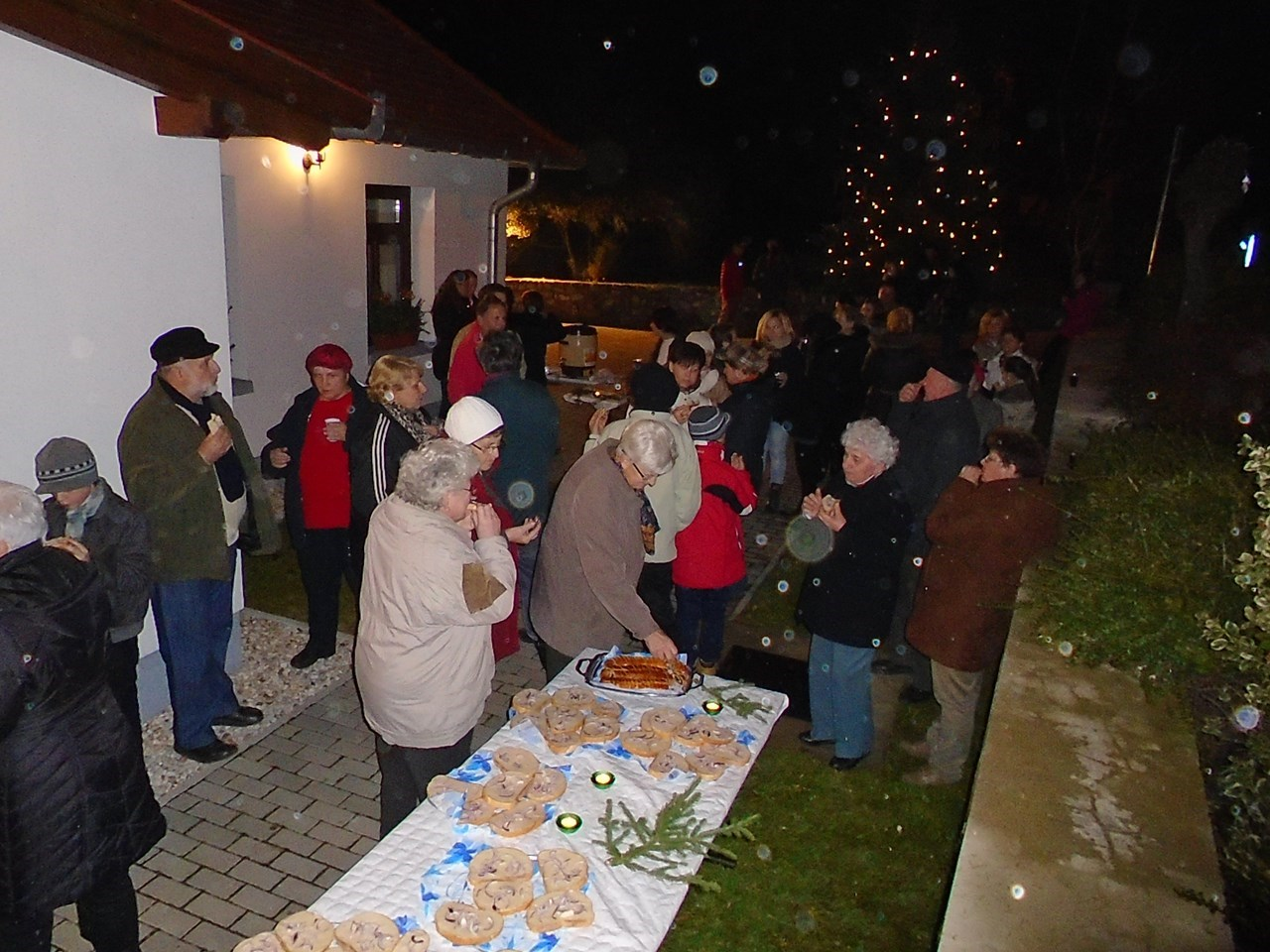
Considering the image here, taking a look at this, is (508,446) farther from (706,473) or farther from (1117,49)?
(1117,49)

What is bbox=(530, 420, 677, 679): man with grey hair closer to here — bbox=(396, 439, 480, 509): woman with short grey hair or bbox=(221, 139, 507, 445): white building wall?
bbox=(396, 439, 480, 509): woman with short grey hair

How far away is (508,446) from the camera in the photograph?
604 cm

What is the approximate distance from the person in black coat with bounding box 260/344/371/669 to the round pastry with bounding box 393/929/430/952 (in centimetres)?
316

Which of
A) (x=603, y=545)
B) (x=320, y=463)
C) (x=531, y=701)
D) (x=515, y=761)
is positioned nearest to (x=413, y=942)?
(x=515, y=761)

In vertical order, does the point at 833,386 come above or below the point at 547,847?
above

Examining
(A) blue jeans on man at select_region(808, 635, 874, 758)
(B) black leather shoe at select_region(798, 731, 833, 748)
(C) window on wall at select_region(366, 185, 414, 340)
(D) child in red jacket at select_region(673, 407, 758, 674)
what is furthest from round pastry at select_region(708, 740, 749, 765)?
(C) window on wall at select_region(366, 185, 414, 340)

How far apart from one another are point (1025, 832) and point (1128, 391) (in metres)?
7.52

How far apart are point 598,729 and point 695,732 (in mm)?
360

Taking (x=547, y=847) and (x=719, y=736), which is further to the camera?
(x=719, y=736)

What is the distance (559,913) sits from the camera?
2.65 m

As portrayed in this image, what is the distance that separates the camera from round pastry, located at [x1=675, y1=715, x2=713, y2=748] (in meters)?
3.54

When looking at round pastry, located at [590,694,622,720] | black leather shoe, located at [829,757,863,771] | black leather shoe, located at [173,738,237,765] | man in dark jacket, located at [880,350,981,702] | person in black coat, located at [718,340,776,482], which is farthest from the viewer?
person in black coat, located at [718,340,776,482]

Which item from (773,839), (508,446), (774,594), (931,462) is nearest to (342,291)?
(508,446)

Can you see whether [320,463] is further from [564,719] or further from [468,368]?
[564,719]
